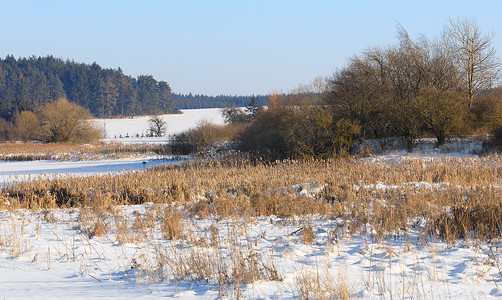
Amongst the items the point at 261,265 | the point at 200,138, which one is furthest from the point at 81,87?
the point at 261,265

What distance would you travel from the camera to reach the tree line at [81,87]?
354 feet

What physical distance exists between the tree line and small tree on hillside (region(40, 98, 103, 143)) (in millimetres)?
61006

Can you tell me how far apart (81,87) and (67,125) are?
7126 centimetres

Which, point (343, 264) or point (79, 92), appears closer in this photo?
point (343, 264)

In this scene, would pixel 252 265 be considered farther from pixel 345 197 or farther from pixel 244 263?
pixel 345 197

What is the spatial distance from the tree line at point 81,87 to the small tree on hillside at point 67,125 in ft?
200

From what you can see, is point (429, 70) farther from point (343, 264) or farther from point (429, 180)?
point (343, 264)

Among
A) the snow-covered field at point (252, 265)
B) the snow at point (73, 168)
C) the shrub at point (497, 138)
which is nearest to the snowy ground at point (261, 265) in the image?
the snow-covered field at point (252, 265)

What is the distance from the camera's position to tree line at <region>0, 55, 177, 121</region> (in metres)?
108

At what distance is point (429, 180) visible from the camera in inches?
437

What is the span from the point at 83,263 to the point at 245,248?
2240 mm

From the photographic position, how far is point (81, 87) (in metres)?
113

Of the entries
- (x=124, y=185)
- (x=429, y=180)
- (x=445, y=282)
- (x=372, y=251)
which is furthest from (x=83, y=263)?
(x=429, y=180)

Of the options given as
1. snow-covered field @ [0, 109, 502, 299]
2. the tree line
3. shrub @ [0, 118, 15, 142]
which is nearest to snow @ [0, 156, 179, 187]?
snow-covered field @ [0, 109, 502, 299]
